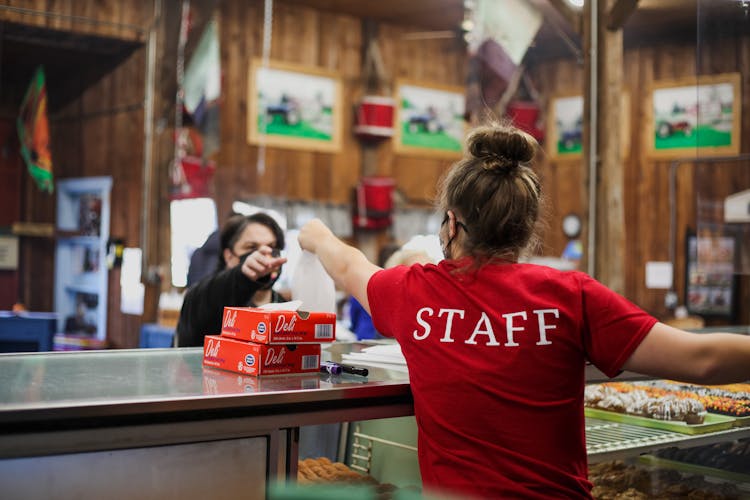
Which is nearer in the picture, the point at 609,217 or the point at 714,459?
the point at 714,459

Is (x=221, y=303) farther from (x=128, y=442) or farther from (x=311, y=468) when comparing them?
(x=128, y=442)

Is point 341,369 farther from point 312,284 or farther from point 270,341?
point 312,284

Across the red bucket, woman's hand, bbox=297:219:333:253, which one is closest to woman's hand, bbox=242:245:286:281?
woman's hand, bbox=297:219:333:253

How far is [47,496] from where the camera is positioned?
131 centimetres

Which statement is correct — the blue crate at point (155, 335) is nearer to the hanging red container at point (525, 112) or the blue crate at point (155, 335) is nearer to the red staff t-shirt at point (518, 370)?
the hanging red container at point (525, 112)

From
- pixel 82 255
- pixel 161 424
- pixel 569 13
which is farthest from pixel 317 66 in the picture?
pixel 161 424

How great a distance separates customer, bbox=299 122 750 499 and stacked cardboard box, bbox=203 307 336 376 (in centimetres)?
22

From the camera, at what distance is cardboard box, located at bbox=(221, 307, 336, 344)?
5.60 feet

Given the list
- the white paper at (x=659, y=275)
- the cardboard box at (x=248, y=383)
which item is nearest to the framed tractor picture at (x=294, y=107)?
the white paper at (x=659, y=275)

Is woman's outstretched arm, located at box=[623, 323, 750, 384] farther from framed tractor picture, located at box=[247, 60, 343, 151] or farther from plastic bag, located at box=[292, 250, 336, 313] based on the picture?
framed tractor picture, located at box=[247, 60, 343, 151]

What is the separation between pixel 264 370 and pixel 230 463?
0.26 m

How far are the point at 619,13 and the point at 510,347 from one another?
9.80 ft

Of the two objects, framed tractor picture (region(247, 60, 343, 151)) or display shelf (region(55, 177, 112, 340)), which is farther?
framed tractor picture (region(247, 60, 343, 151))

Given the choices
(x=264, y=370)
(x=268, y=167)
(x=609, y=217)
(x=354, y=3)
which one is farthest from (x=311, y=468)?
(x=354, y=3)
